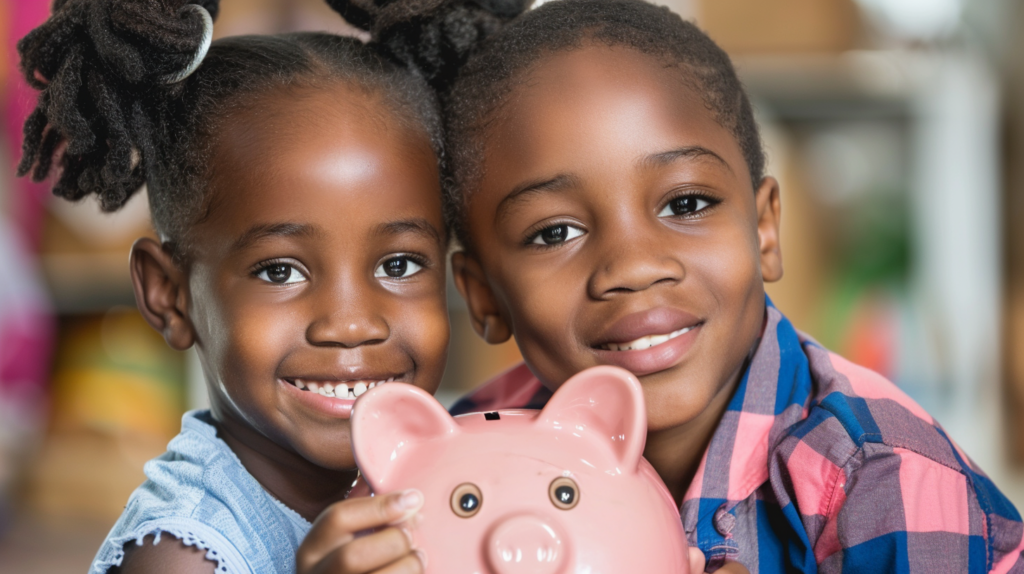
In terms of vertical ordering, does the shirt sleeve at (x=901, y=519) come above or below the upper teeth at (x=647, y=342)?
below

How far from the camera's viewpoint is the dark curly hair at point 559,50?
97 centimetres

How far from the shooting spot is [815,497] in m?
0.84

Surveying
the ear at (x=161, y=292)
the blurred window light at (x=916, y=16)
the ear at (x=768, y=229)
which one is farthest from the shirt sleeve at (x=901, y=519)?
the blurred window light at (x=916, y=16)

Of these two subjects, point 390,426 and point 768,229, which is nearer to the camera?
point 390,426

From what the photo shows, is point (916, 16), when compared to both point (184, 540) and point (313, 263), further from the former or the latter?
point (184, 540)

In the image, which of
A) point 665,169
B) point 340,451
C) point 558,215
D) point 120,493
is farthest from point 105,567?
point 120,493

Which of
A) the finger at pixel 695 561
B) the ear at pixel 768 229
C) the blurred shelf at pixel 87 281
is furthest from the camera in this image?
the blurred shelf at pixel 87 281

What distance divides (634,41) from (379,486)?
0.52m

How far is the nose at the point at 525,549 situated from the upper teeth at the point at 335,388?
34 centimetres

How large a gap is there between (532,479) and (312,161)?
0.42 meters

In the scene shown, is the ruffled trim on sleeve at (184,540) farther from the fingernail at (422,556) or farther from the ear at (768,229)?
the ear at (768,229)

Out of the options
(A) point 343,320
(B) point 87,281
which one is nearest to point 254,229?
(A) point 343,320

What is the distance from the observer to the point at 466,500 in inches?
25.5

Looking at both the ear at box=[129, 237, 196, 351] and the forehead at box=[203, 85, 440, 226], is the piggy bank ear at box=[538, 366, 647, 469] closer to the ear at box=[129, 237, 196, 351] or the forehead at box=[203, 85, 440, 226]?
the forehead at box=[203, 85, 440, 226]
